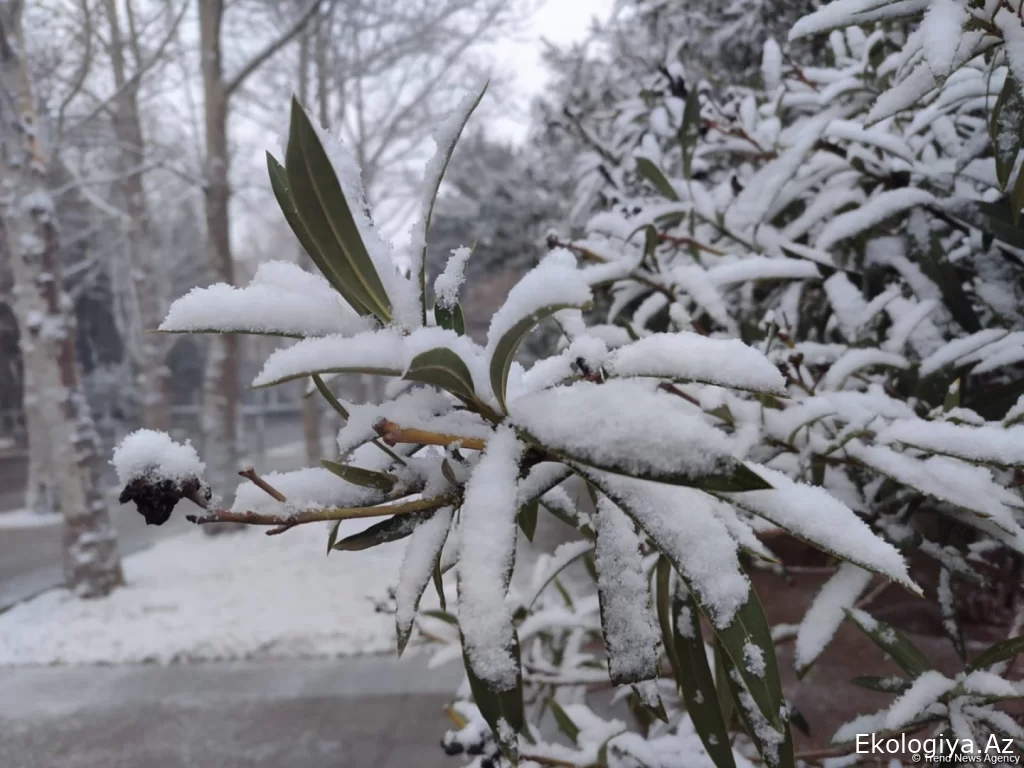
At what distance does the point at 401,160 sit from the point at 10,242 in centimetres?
560

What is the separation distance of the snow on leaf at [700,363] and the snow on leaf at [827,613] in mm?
394

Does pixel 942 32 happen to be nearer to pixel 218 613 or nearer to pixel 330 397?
pixel 330 397

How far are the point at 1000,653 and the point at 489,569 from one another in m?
0.55

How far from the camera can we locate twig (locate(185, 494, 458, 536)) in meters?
0.38

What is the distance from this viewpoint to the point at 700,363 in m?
0.40

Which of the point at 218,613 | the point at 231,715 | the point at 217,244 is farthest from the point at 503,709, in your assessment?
the point at 217,244

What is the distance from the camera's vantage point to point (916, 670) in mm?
699

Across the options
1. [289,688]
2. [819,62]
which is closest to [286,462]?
[289,688]

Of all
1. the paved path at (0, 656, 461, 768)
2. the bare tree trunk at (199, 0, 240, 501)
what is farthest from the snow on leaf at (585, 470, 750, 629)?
the bare tree trunk at (199, 0, 240, 501)

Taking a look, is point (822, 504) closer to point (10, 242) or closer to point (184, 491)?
point (184, 491)

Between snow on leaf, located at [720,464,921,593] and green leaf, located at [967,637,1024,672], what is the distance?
312mm

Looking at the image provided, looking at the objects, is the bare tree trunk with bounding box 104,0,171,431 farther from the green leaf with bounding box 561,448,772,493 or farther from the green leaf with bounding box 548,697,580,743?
the green leaf with bounding box 561,448,772,493

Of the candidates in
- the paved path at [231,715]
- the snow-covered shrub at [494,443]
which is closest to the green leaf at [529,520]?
the snow-covered shrub at [494,443]

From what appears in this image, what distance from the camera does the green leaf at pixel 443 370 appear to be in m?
0.36
